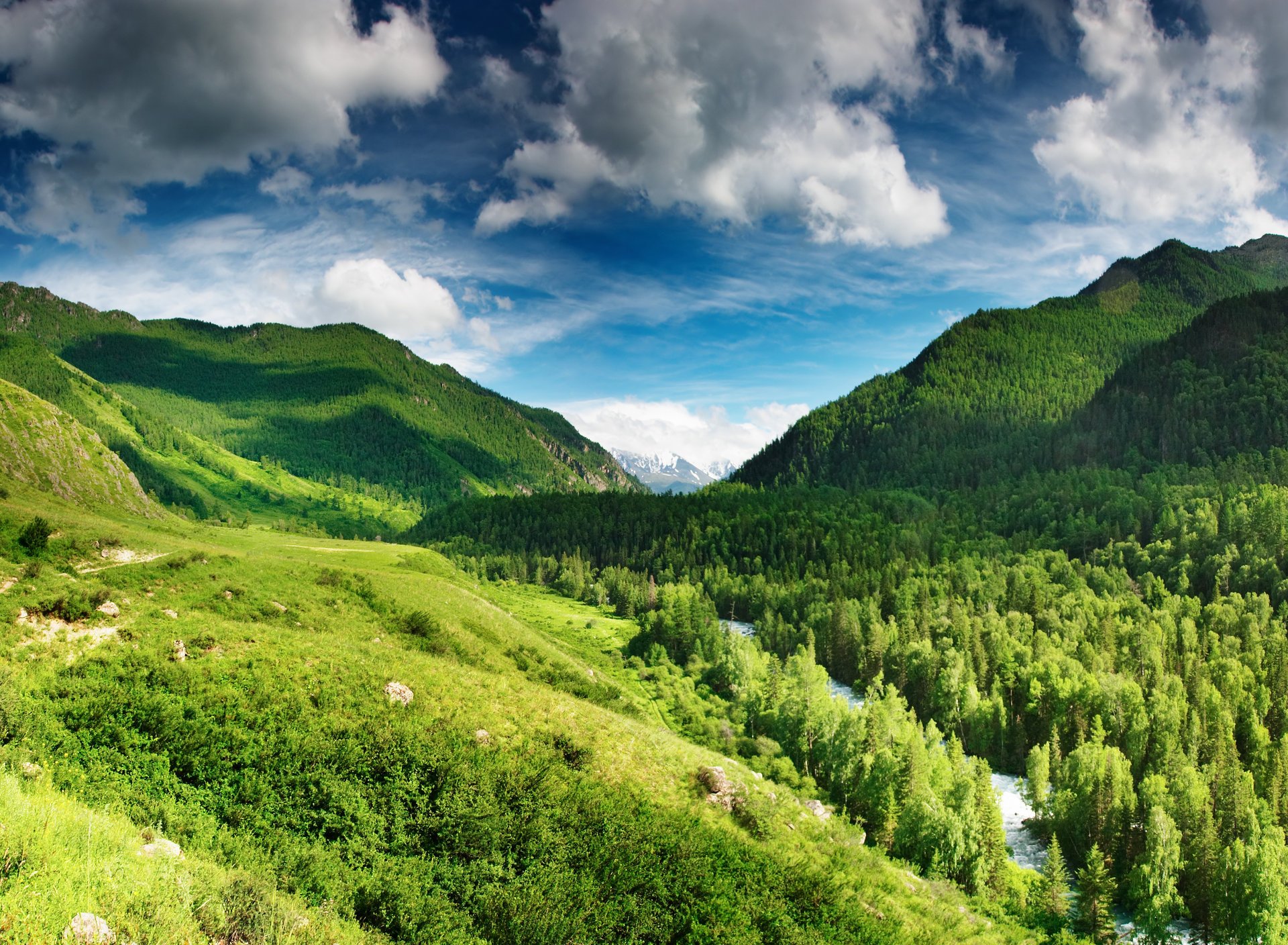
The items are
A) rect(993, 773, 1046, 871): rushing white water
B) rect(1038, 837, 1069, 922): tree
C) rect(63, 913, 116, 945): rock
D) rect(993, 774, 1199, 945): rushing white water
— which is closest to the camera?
rect(63, 913, 116, 945): rock

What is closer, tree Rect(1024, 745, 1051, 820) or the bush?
the bush

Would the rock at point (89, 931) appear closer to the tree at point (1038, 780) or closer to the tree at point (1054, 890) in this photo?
the tree at point (1054, 890)

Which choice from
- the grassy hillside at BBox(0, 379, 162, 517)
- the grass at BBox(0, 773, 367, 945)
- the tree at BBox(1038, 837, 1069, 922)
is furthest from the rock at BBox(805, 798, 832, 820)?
the grassy hillside at BBox(0, 379, 162, 517)

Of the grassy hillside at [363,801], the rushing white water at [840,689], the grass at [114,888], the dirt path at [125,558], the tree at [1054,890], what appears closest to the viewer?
the grass at [114,888]

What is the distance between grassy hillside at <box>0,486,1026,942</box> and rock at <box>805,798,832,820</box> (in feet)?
9.92

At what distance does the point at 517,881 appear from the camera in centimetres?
3519

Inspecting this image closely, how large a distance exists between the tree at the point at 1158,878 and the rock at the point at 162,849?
83637 mm

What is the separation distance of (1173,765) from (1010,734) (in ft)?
90.3

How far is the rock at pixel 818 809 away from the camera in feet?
194

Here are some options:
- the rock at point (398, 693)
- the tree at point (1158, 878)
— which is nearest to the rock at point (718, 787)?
the rock at point (398, 693)

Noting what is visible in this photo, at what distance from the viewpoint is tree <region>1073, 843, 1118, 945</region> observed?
208 feet

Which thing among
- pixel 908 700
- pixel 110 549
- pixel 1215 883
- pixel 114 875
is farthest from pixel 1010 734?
pixel 110 549

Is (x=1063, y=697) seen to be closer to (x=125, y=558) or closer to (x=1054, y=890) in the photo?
(x=1054, y=890)

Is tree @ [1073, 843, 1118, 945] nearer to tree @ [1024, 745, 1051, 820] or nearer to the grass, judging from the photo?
tree @ [1024, 745, 1051, 820]
